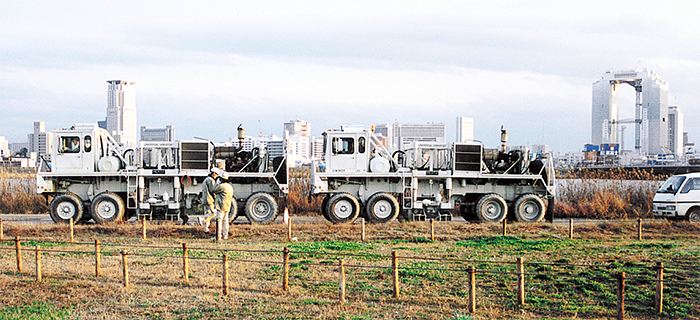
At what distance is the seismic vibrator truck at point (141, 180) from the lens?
73.1 ft

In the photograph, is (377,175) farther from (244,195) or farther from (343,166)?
(244,195)

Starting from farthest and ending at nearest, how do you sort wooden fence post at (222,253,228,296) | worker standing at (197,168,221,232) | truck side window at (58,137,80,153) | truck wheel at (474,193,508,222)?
truck wheel at (474,193,508,222) → truck side window at (58,137,80,153) → worker standing at (197,168,221,232) → wooden fence post at (222,253,228,296)

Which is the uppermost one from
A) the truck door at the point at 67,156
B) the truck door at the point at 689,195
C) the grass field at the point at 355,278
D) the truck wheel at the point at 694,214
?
the truck door at the point at 67,156

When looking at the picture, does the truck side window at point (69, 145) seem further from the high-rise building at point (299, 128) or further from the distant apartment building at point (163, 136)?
the high-rise building at point (299, 128)

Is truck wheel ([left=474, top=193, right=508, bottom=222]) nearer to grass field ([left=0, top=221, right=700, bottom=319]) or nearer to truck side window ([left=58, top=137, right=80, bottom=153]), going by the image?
grass field ([left=0, top=221, right=700, bottom=319])

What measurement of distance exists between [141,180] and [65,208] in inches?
116

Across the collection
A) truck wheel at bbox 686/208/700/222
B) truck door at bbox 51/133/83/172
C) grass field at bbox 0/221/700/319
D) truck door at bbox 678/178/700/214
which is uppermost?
truck door at bbox 51/133/83/172

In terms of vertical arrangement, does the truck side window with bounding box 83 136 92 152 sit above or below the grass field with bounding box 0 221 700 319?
above

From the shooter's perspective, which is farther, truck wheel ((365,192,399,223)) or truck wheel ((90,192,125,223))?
truck wheel ((365,192,399,223))

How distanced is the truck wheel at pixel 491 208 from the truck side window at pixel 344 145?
17.3 ft

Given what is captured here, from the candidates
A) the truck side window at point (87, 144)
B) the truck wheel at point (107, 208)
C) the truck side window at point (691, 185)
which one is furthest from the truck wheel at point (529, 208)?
the truck side window at point (87, 144)

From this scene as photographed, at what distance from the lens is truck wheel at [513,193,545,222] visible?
919 inches

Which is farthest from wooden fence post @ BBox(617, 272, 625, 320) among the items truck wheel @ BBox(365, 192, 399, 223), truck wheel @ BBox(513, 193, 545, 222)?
truck wheel @ BBox(513, 193, 545, 222)

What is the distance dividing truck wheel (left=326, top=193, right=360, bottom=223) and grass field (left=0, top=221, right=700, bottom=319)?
3342mm
